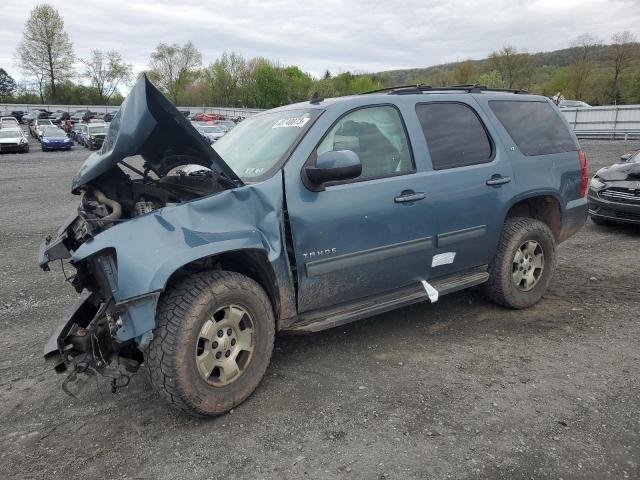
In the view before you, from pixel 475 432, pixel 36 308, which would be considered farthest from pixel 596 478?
pixel 36 308

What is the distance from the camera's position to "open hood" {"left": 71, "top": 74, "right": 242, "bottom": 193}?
2.96 metres

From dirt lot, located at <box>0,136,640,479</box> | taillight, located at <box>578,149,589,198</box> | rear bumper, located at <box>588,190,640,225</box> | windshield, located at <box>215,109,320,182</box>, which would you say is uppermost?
windshield, located at <box>215,109,320,182</box>

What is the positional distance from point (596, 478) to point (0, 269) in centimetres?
673

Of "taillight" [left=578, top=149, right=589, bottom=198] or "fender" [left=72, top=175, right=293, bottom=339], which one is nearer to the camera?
"fender" [left=72, top=175, right=293, bottom=339]

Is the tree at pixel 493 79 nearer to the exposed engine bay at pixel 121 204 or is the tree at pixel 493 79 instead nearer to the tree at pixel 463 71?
the tree at pixel 463 71

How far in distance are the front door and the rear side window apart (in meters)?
1.33

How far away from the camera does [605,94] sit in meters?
51.4

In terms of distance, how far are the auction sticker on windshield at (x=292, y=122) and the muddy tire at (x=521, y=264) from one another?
2140 mm

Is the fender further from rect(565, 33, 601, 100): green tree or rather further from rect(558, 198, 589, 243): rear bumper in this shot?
rect(565, 33, 601, 100): green tree

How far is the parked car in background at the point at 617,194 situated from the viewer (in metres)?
7.88

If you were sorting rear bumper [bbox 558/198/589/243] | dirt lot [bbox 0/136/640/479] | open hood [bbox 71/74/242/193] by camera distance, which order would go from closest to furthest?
dirt lot [bbox 0/136/640/479], open hood [bbox 71/74/242/193], rear bumper [bbox 558/198/589/243]

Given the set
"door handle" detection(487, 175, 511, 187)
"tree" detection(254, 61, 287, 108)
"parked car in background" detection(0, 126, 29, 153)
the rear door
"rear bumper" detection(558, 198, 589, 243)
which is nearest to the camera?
the rear door

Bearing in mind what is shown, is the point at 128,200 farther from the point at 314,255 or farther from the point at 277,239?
the point at 314,255

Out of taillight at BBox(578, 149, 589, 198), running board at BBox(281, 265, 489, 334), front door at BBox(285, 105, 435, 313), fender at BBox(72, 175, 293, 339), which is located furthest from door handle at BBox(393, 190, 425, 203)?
taillight at BBox(578, 149, 589, 198)
